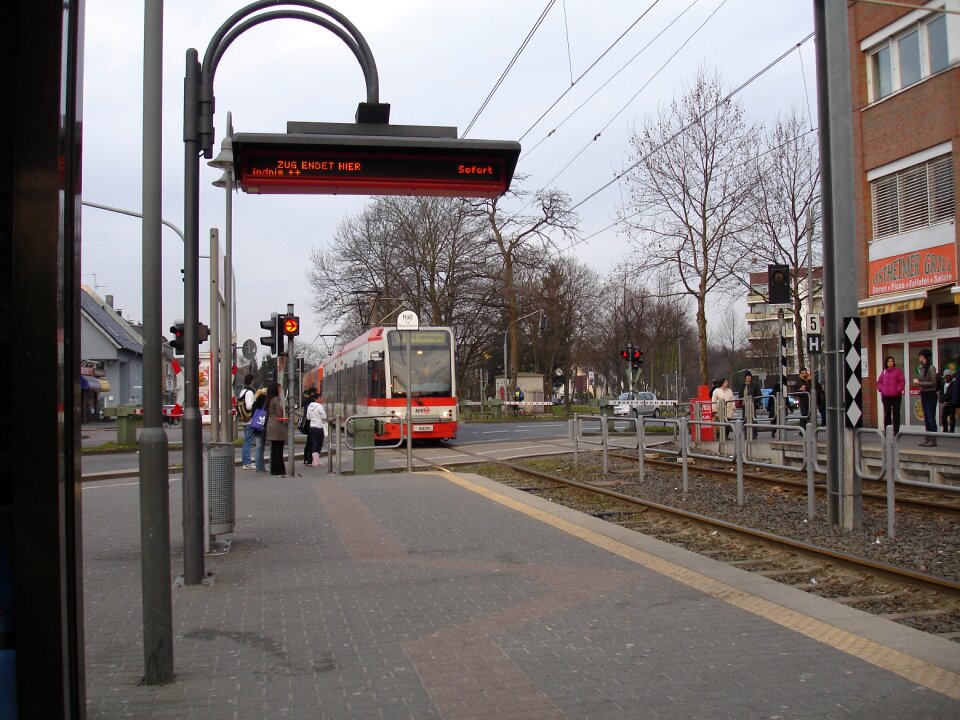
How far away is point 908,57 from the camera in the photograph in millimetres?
23297

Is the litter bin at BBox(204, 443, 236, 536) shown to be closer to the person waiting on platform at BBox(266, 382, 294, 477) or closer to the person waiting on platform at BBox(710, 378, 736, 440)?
the person waiting on platform at BBox(266, 382, 294, 477)

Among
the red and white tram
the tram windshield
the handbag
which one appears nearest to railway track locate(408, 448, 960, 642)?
the handbag

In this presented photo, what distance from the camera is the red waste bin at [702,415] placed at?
53.3ft

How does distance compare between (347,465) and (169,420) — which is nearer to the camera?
(347,465)

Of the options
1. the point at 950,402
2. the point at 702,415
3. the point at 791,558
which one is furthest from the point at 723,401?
the point at 791,558

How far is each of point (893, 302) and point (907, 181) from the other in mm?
3001

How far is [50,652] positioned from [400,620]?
4.36 meters

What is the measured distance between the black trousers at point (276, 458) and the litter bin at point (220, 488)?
8805 mm

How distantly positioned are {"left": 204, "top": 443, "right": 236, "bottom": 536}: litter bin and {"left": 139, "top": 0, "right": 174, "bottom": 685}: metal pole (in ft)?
12.0

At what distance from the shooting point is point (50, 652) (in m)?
2.02

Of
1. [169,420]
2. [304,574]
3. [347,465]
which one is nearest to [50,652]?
[304,574]

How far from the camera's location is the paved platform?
4.58 meters

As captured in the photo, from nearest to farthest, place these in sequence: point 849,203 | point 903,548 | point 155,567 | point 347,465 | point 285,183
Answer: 1. point 155,567
2. point 285,183
3. point 903,548
4. point 849,203
5. point 347,465

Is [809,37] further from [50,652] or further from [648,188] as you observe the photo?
[50,652]
